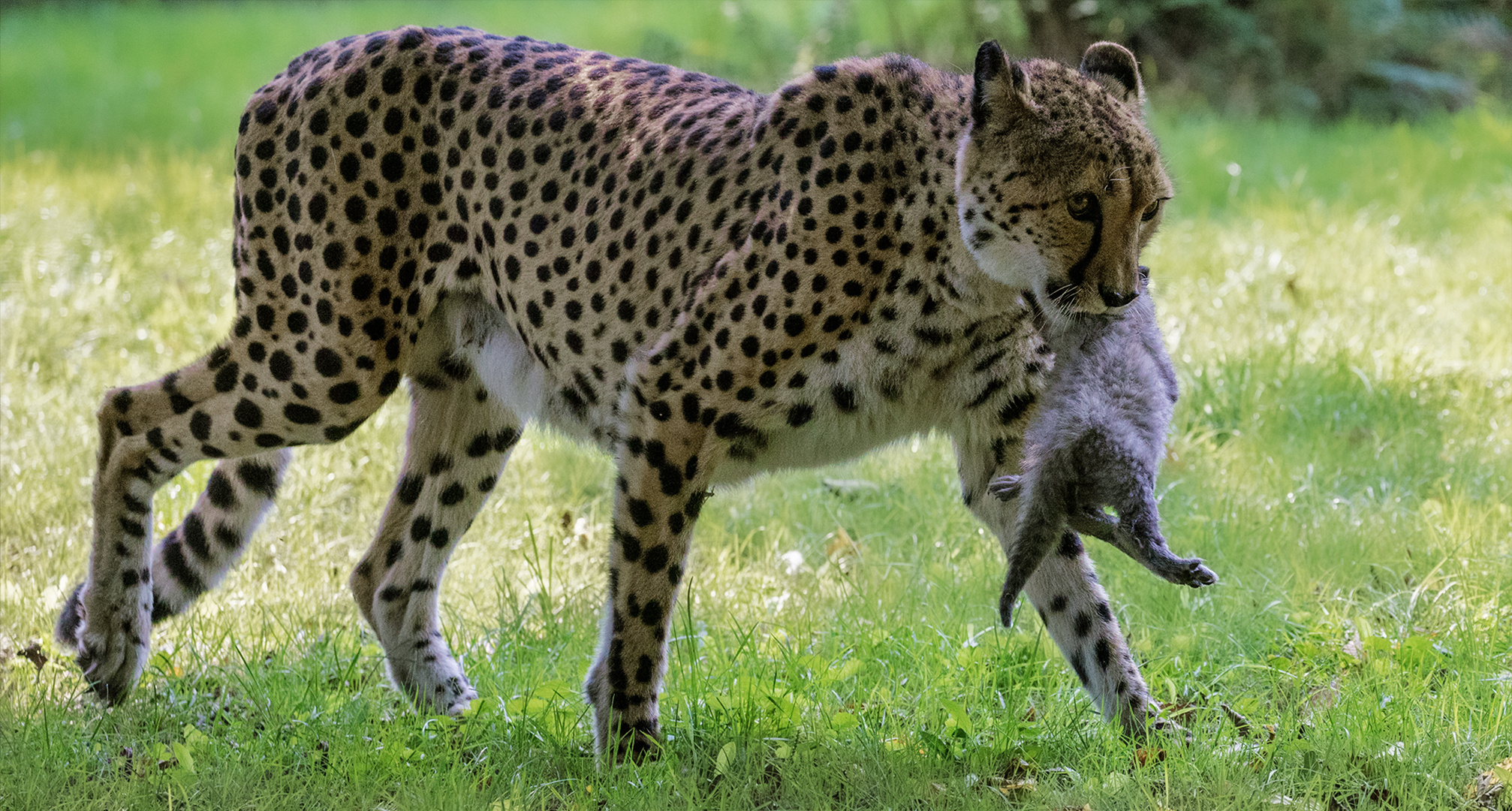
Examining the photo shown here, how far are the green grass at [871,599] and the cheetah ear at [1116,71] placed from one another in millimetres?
1503

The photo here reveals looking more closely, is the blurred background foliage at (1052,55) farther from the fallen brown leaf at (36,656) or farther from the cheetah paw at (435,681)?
the cheetah paw at (435,681)

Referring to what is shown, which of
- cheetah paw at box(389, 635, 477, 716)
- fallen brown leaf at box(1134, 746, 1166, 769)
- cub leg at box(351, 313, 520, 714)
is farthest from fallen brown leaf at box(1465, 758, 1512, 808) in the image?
cub leg at box(351, 313, 520, 714)

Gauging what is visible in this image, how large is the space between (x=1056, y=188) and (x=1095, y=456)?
1.97ft

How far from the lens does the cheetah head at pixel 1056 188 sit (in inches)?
131

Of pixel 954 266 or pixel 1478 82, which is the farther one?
pixel 1478 82

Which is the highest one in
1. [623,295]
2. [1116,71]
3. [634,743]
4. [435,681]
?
[1116,71]

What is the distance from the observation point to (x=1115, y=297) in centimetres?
330

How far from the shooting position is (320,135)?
4160 mm

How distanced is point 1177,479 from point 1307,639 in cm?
127

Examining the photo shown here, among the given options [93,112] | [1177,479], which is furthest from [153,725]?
[93,112]

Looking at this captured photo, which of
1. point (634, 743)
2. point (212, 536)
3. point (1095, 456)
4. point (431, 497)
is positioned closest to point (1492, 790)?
point (1095, 456)

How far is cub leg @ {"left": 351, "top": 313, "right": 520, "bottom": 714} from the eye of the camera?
446 centimetres

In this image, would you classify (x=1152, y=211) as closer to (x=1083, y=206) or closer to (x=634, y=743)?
(x=1083, y=206)

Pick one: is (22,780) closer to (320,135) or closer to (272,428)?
(272,428)
